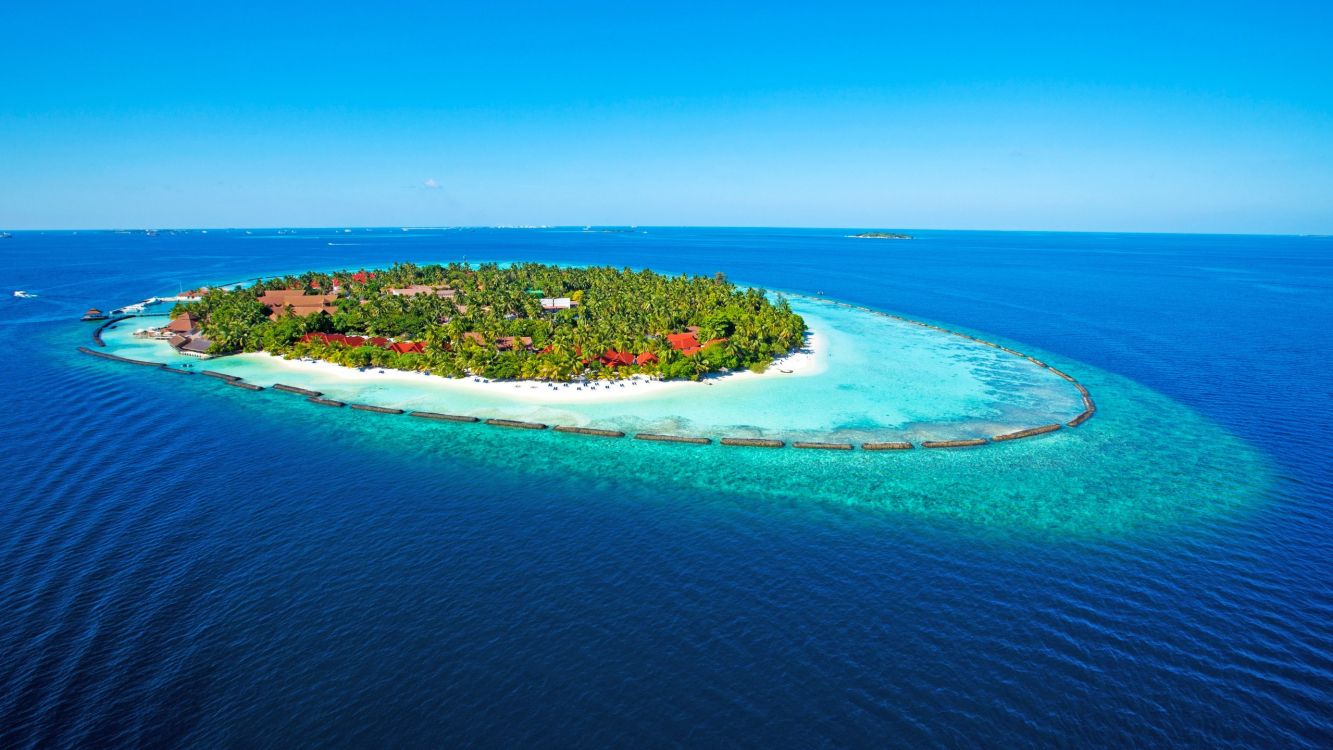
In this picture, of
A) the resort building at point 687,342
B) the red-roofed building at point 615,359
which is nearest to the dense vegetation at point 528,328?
the red-roofed building at point 615,359

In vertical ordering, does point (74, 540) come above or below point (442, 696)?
above

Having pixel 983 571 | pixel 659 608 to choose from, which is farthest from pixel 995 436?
pixel 659 608

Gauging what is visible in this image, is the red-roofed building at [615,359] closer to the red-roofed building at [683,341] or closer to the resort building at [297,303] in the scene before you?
the red-roofed building at [683,341]

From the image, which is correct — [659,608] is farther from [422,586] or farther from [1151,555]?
[1151,555]

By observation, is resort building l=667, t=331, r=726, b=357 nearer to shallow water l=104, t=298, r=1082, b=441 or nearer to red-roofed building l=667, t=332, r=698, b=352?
red-roofed building l=667, t=332, r=698, b=352

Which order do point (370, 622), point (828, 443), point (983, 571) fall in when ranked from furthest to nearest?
point (828, 443) → point (983, 571) → point (370, 622)

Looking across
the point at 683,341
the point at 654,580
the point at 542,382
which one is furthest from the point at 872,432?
the point at 542,382
